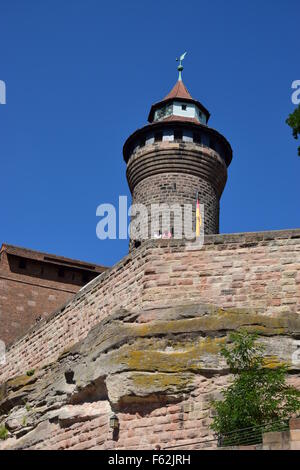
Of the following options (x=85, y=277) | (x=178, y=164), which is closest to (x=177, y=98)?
(x=178, y=164)

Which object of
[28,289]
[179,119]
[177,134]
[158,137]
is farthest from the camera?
[179,119]

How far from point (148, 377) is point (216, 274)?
119 inches

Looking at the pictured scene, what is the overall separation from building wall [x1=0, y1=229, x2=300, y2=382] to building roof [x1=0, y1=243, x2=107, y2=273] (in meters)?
9.25

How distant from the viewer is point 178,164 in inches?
1053

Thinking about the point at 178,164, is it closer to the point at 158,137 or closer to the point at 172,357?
the point at 158,137

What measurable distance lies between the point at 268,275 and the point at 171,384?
130 inches

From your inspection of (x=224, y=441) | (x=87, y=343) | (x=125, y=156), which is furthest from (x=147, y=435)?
(x=125, y=156)

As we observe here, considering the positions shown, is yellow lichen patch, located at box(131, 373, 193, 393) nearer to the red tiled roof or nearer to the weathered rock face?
the weathered rock face

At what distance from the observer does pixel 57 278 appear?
90.6 ft

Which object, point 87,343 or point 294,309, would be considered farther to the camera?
point 87,343

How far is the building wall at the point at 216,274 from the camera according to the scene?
16.1 meters

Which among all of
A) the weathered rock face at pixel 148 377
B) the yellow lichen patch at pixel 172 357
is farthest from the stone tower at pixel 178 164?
the yellow lichen patch at pixel 172 357
